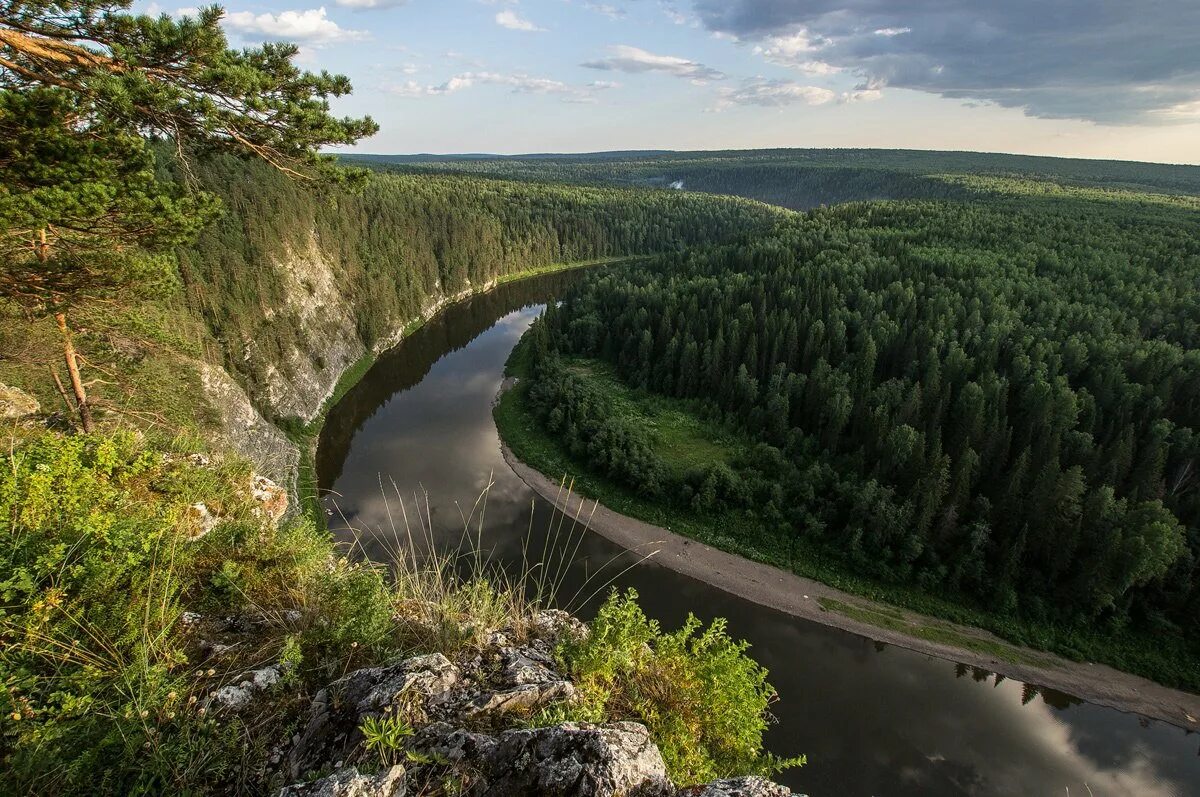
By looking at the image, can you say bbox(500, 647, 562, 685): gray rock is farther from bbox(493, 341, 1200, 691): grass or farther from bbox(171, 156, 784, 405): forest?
bbox(493, 341, 1200, 691): grass

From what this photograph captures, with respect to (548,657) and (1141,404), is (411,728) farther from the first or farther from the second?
(1141,404)

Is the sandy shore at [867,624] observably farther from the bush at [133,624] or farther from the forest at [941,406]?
the bush at [133,624]

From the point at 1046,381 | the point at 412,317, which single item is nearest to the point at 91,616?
the point at 1046,381

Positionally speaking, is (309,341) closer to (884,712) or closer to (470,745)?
(884,712)

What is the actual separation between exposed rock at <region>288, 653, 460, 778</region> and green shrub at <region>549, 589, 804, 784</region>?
150 centimetres

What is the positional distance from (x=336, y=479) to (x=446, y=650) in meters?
42.5

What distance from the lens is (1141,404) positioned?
42844 millimetres

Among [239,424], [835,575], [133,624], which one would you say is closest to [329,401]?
[239,424]

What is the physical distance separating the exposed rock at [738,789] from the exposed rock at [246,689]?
3.99 metres

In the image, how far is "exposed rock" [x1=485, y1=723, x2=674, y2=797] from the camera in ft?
15.2

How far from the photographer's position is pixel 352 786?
169 inches

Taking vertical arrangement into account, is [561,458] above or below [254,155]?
below

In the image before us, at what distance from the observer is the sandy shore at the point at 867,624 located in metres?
30.1

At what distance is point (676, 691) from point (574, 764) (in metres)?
2.41
